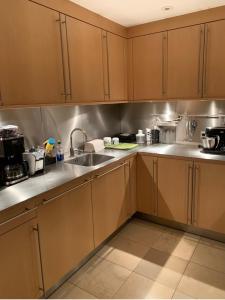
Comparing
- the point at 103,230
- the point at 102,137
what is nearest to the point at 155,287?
the point at 103,230

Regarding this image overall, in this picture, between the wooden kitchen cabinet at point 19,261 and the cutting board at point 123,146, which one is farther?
the cutting board at point 123,146

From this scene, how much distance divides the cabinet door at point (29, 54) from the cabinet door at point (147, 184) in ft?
3.70

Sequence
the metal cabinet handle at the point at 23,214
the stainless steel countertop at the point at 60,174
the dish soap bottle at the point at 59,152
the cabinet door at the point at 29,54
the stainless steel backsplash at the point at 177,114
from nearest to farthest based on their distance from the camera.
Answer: the metal cabinet handle at the point at 23,214, the stainless steel countertop at the point at 60,174, the cabinet door at the point at 29,54, the dish soap bottle at the point at 59,152, the stainless steel backsplash at the point at 177,114

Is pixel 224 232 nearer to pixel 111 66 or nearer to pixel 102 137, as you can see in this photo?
pixel 102 137

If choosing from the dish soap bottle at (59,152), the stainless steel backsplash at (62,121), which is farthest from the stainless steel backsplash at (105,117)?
the dish soap bottle at (59,152)

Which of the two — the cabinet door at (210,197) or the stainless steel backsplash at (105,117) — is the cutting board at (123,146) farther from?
the cabinet door at (210,197)

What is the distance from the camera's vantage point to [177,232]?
2566 millimetres

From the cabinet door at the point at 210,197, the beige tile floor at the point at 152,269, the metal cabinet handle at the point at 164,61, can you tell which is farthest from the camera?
the metal cabinet handle at the point at 164,61

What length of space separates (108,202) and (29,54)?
4.68 feet

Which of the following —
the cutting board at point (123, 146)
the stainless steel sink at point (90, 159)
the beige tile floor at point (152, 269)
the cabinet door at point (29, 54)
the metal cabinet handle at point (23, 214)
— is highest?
the cabinet door at point (29, 54)

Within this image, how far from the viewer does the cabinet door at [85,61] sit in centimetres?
210

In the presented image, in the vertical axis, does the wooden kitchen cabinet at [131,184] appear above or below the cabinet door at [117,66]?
below

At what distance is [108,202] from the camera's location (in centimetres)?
225

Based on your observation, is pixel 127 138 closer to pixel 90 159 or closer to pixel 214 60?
pixel 90 159
